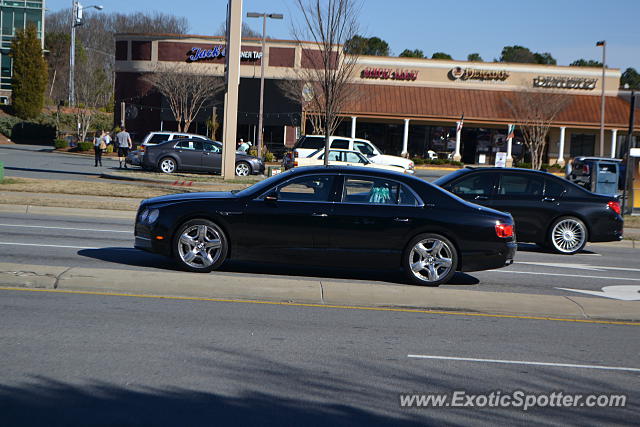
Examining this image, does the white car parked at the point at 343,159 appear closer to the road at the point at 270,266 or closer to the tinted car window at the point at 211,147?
the tinted car window at the point at 211,147

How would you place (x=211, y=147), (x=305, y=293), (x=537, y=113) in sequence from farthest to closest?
1. (x=537, y=113)
2. (x=211, y=147)
3. (x=305, y=293)

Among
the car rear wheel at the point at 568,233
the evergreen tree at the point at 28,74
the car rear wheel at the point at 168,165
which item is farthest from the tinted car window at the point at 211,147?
the evergreen tree at the point at 28,74

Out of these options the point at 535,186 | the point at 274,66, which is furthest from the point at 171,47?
the point at 535,186

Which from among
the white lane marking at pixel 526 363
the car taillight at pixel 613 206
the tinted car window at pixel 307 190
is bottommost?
the white lane marking at pixel 526 363

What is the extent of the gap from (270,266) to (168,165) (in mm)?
20551

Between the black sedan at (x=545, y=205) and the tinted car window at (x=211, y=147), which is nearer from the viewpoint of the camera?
the black sedan at (x=545, y=205)

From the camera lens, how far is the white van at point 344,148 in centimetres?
3109

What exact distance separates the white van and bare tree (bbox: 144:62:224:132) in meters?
22.1

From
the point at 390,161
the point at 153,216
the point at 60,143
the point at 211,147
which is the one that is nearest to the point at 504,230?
the point at 153,216

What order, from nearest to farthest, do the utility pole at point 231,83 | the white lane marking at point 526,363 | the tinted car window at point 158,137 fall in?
the white lane marking at point 526,363 < the utility pole at point 231,83 < the tinted car window at point 158,137

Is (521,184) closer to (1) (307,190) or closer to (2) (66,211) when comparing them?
(1) (307,190)

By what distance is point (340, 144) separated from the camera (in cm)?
3297

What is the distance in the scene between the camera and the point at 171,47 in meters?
56.0

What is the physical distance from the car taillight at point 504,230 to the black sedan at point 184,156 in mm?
22081
